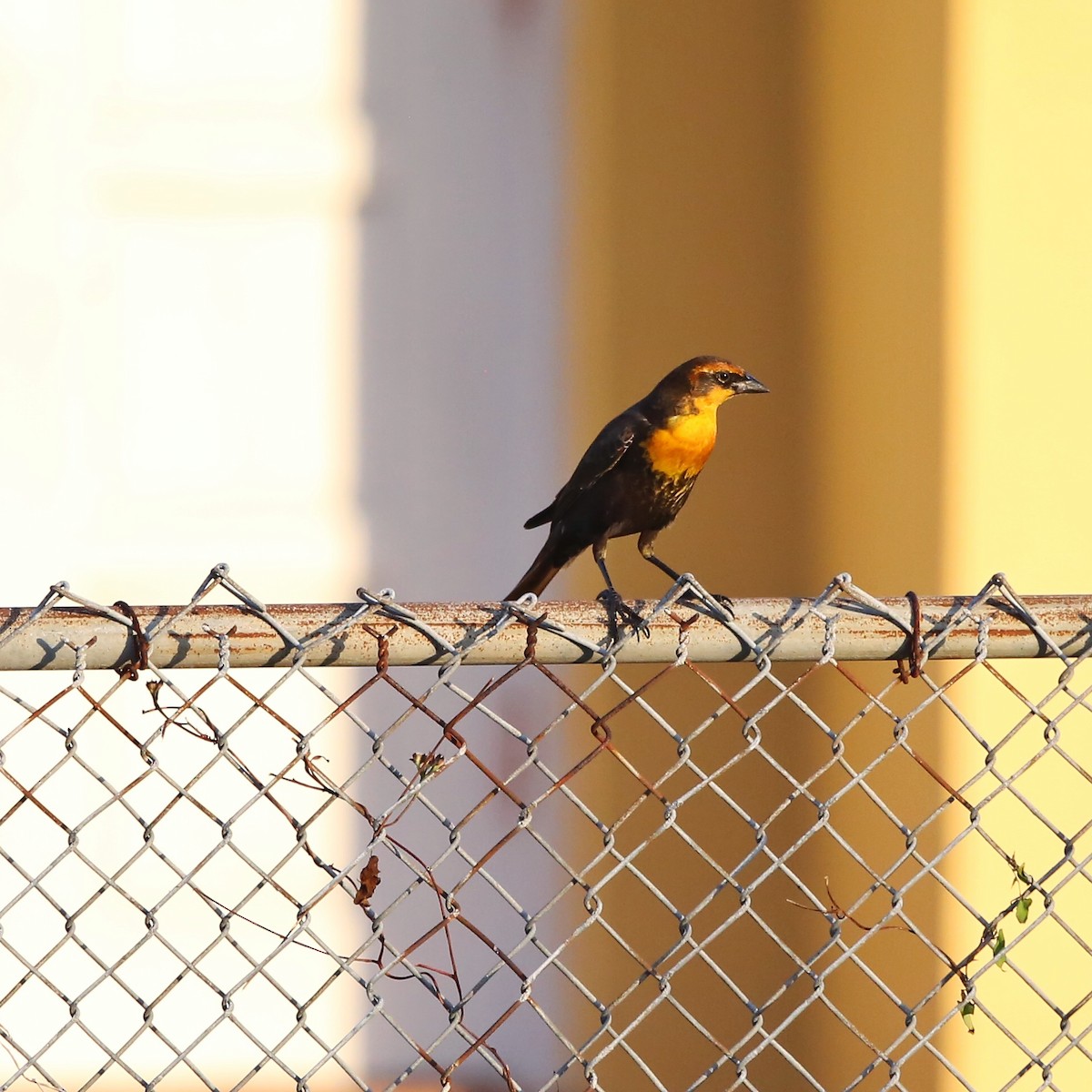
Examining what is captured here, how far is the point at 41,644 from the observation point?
992mm

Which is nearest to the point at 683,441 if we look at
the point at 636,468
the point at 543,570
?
the point at 636,468

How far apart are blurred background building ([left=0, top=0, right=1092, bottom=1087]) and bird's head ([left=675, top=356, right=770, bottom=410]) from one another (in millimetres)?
569

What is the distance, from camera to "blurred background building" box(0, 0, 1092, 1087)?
111 inches

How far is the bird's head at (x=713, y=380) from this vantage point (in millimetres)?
2146

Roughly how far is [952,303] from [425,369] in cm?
134

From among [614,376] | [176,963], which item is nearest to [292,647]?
[614,376]

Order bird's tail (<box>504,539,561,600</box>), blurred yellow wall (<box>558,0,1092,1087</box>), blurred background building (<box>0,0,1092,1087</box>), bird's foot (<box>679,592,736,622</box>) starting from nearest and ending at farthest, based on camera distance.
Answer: bird's foot (<box>679,592,736,622</box>) → blurred yellow wall (<box>558,0,1092,1087</box>) → bird's tail (<box>504,539,561,600</box>) → blurred background building (<box>0,0,1092,1087</box>)

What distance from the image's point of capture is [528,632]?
1.06m

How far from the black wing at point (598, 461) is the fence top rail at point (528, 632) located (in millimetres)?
978

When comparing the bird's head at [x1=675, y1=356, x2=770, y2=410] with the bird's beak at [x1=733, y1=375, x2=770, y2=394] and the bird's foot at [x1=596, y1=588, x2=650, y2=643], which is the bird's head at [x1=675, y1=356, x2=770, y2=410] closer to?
the bird's beak at [x1=733, y1=375, x2=770, y2=394]

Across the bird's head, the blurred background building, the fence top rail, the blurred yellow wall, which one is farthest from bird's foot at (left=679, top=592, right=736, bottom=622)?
the blurred background building

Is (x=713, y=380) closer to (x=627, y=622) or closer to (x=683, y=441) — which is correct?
(x=683, y=441)

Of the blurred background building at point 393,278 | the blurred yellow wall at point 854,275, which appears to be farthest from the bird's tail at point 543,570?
the blurred background building at point 393,278

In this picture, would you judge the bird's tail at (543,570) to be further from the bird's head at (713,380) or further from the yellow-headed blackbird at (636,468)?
the bird's head at (713,380)
